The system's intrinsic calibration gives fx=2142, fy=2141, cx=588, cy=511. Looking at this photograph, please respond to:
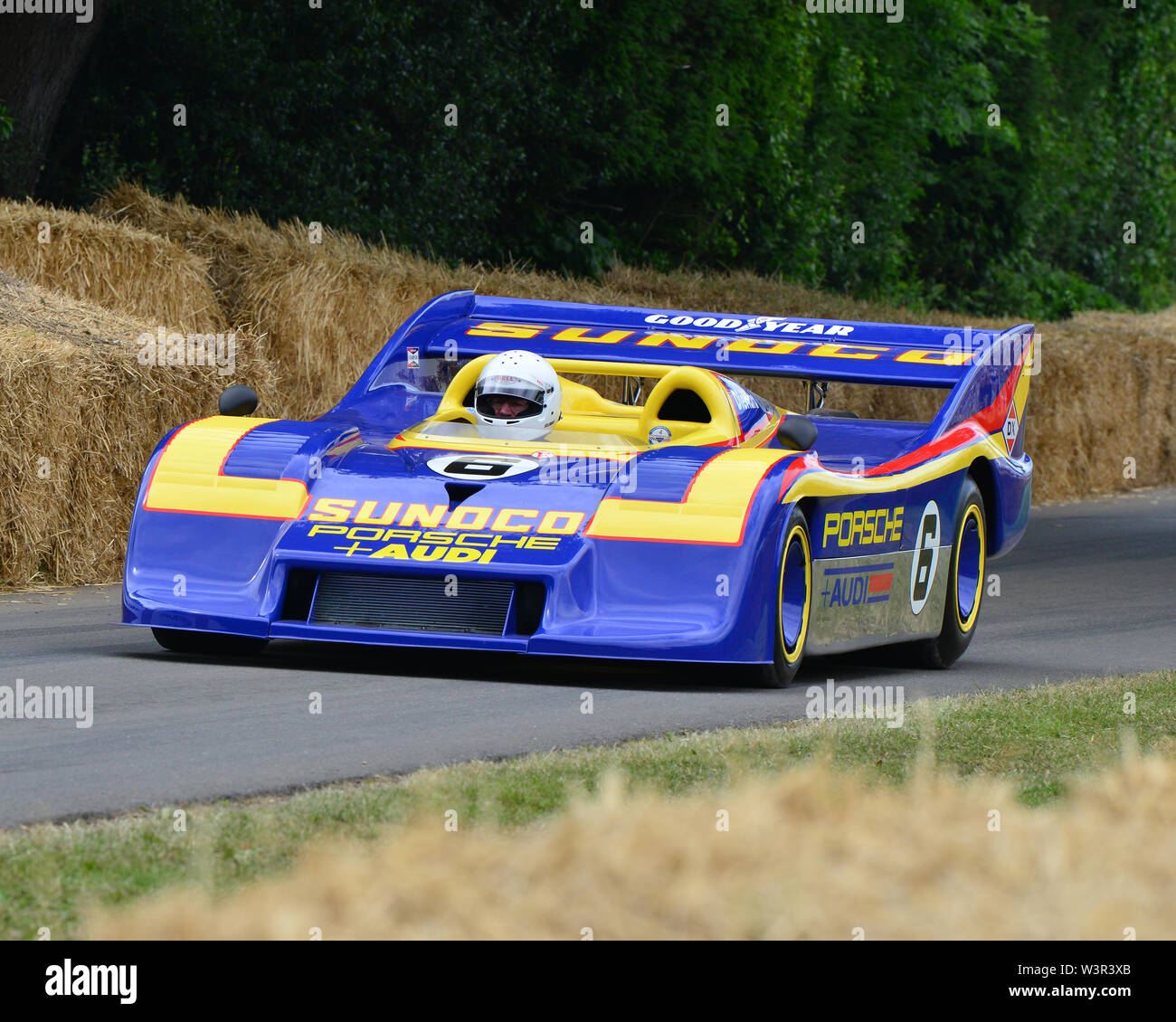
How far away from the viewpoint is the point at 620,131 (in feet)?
84.9

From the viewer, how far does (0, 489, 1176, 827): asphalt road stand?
6492 mm

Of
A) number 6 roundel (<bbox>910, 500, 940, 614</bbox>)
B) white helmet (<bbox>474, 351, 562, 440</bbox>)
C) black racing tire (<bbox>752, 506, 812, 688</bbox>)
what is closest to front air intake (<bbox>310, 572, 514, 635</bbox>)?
black racing tire (<bbox>752, 506, 812, 688</bbox>)

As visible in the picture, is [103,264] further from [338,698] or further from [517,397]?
[338,698]

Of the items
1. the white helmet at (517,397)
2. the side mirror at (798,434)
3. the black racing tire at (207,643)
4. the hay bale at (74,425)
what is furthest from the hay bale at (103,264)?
the side mirror at (798,434)

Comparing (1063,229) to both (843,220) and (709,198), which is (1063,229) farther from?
(709,198)

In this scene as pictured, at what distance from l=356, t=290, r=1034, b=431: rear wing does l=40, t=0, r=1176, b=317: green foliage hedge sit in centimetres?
959

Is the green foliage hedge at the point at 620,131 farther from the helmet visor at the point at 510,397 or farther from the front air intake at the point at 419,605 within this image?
the front air intake at the point at 419,605

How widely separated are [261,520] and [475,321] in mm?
3086

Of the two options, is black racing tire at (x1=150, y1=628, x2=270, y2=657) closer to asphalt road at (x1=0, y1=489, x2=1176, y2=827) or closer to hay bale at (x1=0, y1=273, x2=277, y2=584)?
asphalt road at (x1=0, y1=489, x2=1176, y2=827)

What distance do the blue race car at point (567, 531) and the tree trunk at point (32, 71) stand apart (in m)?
9.25

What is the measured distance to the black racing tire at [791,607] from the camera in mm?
8859

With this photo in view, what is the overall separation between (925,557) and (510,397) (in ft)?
7.01

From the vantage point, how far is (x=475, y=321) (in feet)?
38.3

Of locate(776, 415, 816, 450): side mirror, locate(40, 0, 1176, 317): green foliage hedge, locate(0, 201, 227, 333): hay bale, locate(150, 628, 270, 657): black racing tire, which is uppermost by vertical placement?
locate(40, 0, 1176, 317): green foliage hedge
